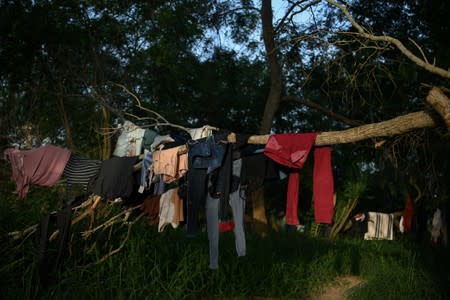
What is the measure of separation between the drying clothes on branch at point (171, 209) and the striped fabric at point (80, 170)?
3.13ft

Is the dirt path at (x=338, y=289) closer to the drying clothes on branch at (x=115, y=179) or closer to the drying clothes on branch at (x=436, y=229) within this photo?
the drying clothes on branch at (x=115, y=179)

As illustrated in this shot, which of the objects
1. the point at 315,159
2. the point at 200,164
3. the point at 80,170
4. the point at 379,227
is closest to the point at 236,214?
the point at 200,164

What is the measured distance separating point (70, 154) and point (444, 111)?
4054 millimetres

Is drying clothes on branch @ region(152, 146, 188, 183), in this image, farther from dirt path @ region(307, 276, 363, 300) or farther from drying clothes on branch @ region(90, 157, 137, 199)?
dirt path @ region(307, 276, 363, 300)

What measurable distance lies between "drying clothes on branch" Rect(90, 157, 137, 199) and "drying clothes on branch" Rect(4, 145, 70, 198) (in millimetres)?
464

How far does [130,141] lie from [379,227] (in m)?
8.41

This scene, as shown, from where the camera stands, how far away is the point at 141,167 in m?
5.70

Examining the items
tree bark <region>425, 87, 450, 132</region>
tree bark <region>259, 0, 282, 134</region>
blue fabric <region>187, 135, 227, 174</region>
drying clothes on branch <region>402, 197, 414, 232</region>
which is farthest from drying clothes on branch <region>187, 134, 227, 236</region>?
drying clothes on branch <region>402, 197, 414, 232</region>

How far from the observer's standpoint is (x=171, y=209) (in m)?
6.10

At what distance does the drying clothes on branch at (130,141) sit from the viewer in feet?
20.4

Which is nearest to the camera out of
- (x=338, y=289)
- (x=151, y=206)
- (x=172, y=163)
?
(x=172, y=163)

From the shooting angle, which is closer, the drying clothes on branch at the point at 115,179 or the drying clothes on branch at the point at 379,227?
the drying clothes on branch at the point at 115,179

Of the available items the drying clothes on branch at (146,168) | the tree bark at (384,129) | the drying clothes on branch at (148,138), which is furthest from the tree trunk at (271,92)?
the tree bark at (384,129)

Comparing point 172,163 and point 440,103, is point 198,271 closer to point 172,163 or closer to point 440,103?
point 172,163
